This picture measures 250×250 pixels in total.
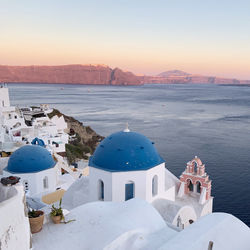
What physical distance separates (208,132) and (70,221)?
45.5 metres

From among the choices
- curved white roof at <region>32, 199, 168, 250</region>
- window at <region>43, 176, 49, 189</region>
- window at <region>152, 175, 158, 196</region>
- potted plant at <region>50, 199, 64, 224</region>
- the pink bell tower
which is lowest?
window at <region>43, 176, 49, 189</region>

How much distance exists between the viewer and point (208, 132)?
49.1 meters

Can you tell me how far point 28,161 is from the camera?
15500 millimetres

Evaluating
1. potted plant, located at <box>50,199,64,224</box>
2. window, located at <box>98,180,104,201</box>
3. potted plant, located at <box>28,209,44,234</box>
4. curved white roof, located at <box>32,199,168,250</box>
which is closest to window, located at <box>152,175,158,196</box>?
window, located at <box>98,180,104,201</box>

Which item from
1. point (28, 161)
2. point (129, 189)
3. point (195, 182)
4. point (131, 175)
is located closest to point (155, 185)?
point (129, 189)

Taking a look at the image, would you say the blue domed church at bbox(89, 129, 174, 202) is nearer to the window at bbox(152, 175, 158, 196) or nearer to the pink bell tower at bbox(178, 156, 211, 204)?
the window at bbox(152, 175, 158, 196)

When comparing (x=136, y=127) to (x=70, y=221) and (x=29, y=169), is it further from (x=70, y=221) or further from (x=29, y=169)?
(x=70, y=221)

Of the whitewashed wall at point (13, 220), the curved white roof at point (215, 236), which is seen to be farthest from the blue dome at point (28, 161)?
the curved white roof at point (215, 236)

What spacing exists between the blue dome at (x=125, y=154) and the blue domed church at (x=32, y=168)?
523cm

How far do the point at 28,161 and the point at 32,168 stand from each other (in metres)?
0.49

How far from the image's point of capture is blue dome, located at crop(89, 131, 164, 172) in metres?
11.4

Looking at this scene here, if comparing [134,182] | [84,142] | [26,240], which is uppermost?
[26,240]

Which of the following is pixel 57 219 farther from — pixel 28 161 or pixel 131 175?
pixel 28 161

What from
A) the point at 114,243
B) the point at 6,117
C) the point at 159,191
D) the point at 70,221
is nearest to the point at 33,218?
the point at 70,221
